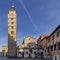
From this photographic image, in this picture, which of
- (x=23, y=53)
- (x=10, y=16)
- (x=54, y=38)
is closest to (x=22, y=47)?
(x=23, y=53)

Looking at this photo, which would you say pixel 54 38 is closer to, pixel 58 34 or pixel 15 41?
pixel 58 34

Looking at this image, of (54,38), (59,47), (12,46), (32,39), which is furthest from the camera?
(32,39)

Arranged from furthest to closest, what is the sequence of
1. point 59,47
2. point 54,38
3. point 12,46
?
point 12,46, point 54,38, point 59,47

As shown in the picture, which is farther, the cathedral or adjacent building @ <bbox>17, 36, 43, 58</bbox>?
adjacent building @ <bbox>17, 36, 43, 58</bbox>

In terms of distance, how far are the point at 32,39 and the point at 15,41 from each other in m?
6.79

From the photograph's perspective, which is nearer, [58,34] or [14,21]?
[58,34]

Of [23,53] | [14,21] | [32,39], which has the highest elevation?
[14,21]

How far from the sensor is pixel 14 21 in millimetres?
71250

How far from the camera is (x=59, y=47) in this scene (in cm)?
3925

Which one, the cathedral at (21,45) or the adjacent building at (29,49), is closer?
the cathedral at (21,45)

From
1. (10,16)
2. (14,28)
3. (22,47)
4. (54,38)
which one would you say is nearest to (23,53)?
(22,47)

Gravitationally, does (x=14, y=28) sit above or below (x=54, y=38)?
above

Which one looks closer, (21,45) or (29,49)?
(21,45)

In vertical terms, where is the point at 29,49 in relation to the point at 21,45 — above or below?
below
